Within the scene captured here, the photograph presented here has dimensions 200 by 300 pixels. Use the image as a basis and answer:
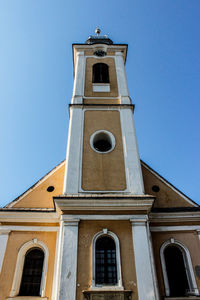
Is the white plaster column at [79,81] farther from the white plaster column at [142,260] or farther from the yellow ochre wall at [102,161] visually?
the white plaster column at [142,260]

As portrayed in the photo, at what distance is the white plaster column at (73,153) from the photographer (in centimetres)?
999

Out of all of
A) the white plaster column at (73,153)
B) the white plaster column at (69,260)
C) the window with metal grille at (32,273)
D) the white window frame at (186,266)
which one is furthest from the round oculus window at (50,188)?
the white window frame at (186,266)

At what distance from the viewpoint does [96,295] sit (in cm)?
744

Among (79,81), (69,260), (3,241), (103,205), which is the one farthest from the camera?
(79,81)

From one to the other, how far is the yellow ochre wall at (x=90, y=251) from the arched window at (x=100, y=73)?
878cm

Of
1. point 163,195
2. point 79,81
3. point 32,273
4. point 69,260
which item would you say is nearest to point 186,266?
point 163,195

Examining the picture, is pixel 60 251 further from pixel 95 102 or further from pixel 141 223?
pixel 95 102

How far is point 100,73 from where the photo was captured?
15703 mm

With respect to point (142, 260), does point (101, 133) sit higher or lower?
higher

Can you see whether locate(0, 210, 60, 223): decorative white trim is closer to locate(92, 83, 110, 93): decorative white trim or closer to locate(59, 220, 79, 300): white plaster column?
locate(59, 220, 79, 300): white plaster column

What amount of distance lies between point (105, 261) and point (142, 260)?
3.80 feet

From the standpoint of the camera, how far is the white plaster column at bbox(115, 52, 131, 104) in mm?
13742

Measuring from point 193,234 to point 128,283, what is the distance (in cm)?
356

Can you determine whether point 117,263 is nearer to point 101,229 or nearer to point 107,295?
point 107,295
